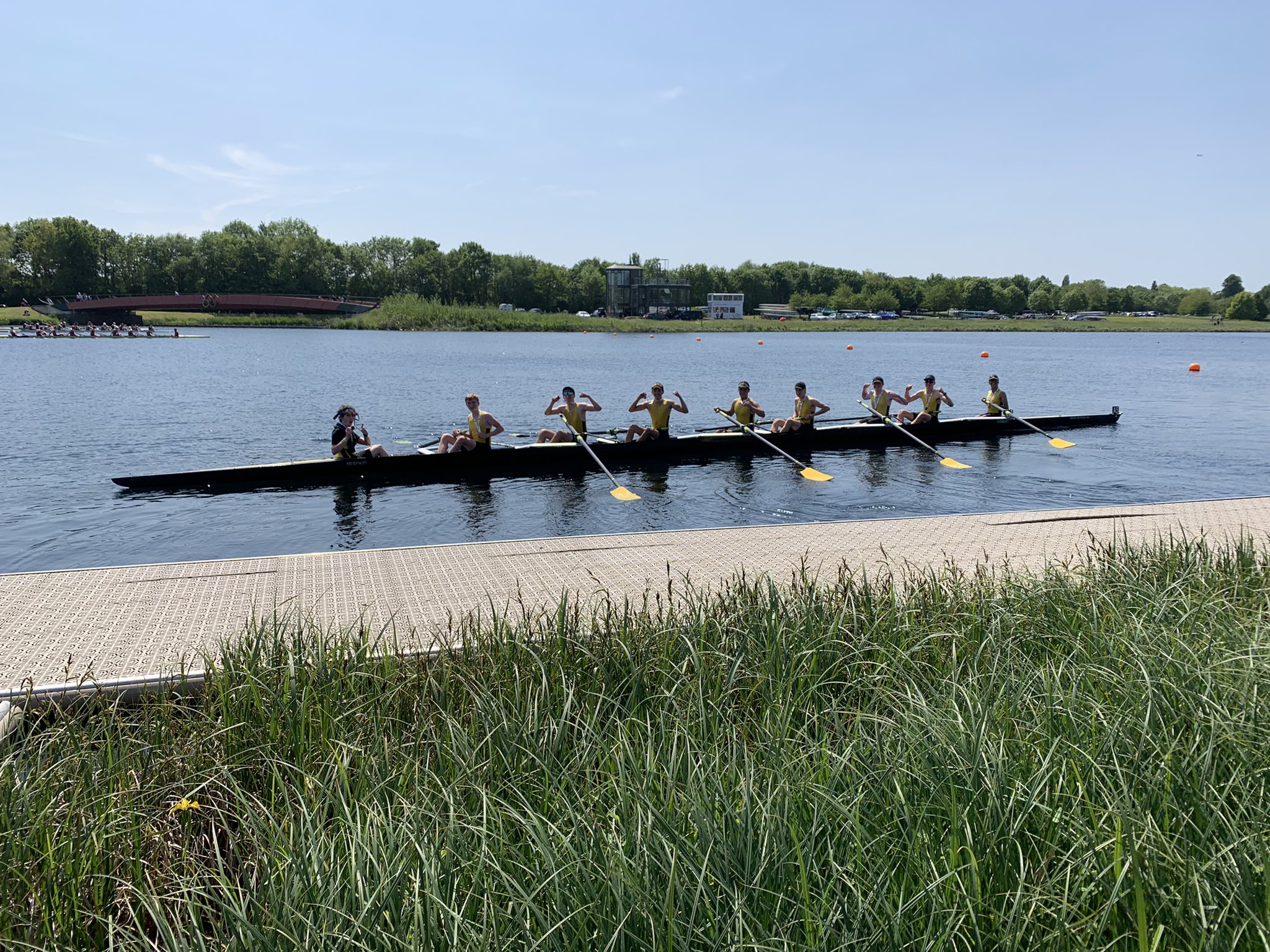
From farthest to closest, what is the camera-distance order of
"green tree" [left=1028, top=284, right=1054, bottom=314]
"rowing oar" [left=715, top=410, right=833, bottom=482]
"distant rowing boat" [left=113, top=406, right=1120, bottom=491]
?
"green tree" [left=1028, top=284, right=1054, bottom=314] < "rowing oar" [left=715, top=410, right=833, bottom=482] < "distant rowing boat" [left=113, top=406, right=1120, bottom=491]

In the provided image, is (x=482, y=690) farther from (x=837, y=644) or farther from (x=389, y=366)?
(x=389, y=366)

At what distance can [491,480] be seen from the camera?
16500 mm

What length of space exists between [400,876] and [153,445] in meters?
22.3

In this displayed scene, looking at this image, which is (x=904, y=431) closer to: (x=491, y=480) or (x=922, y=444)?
(x=922, y=444)

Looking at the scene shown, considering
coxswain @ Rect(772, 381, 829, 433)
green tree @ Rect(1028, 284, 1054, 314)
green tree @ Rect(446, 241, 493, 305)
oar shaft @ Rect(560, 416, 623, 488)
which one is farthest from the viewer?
green tree @ Rect(1028, 284, 1054, 314)

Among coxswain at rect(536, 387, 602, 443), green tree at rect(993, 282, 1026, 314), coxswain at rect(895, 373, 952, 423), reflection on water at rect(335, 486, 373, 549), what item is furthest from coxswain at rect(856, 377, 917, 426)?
green tree at rect(993, 282, 1026, 314)

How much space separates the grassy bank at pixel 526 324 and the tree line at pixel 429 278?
41.6 feet

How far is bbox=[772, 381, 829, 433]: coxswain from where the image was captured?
19.3 meters

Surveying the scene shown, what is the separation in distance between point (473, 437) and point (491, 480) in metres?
0.91

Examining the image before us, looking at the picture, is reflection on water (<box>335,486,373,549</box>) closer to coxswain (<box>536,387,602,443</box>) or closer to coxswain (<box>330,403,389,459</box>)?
coxswain (<box>330,403,389,459</box>)

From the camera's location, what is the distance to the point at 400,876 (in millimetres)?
2846

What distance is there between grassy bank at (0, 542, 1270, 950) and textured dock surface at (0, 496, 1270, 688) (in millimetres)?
843

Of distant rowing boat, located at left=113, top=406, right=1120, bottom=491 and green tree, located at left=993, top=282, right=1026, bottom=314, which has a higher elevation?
green tree, located at left=993, top=282, right=1026, bottom=314

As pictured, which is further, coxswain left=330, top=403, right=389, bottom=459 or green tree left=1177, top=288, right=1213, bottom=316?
green tree left=1177, top=288, right=1213, bottom=316
